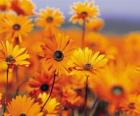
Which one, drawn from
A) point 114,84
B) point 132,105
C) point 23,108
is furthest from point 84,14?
point 23,108

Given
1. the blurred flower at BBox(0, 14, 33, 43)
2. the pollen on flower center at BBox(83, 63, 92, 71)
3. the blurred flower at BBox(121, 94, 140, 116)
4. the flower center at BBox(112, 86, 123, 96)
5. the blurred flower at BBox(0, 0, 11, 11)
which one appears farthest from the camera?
the blurred flower at BBox(0, 0, 11, 11)

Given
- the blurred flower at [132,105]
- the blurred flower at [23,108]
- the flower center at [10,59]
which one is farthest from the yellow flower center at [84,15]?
the blurred flower at [23,108]

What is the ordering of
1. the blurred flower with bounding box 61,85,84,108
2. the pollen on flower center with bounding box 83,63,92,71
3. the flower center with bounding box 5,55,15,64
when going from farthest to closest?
the blurred flower with bounding box 61,85,84,108, the pollen on flower center with bounding box 83,63,92,71, the flower center with bounding box 5,55,15,64

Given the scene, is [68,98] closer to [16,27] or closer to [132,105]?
[132,105]

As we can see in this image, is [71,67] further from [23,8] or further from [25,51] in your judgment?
[23,8]

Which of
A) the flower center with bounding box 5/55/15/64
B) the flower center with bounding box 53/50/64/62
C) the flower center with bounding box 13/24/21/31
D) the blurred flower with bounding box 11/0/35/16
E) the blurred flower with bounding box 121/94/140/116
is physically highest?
the blurred flower with bounding box 11/0/35/16

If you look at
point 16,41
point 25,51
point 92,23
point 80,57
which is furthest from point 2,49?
point 92,23

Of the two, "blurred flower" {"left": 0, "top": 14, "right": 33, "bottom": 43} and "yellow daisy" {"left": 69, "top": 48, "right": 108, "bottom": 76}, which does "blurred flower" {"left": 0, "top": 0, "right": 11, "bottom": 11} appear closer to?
"blurred flower" {"left": 0, "top": 14, "right": 33, "bottom": 43}

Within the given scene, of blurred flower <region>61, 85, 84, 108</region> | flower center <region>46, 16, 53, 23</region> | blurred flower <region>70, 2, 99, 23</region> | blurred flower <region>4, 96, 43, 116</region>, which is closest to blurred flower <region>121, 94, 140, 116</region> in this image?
blurred flower <region>61, 85, 84, 108</region>
